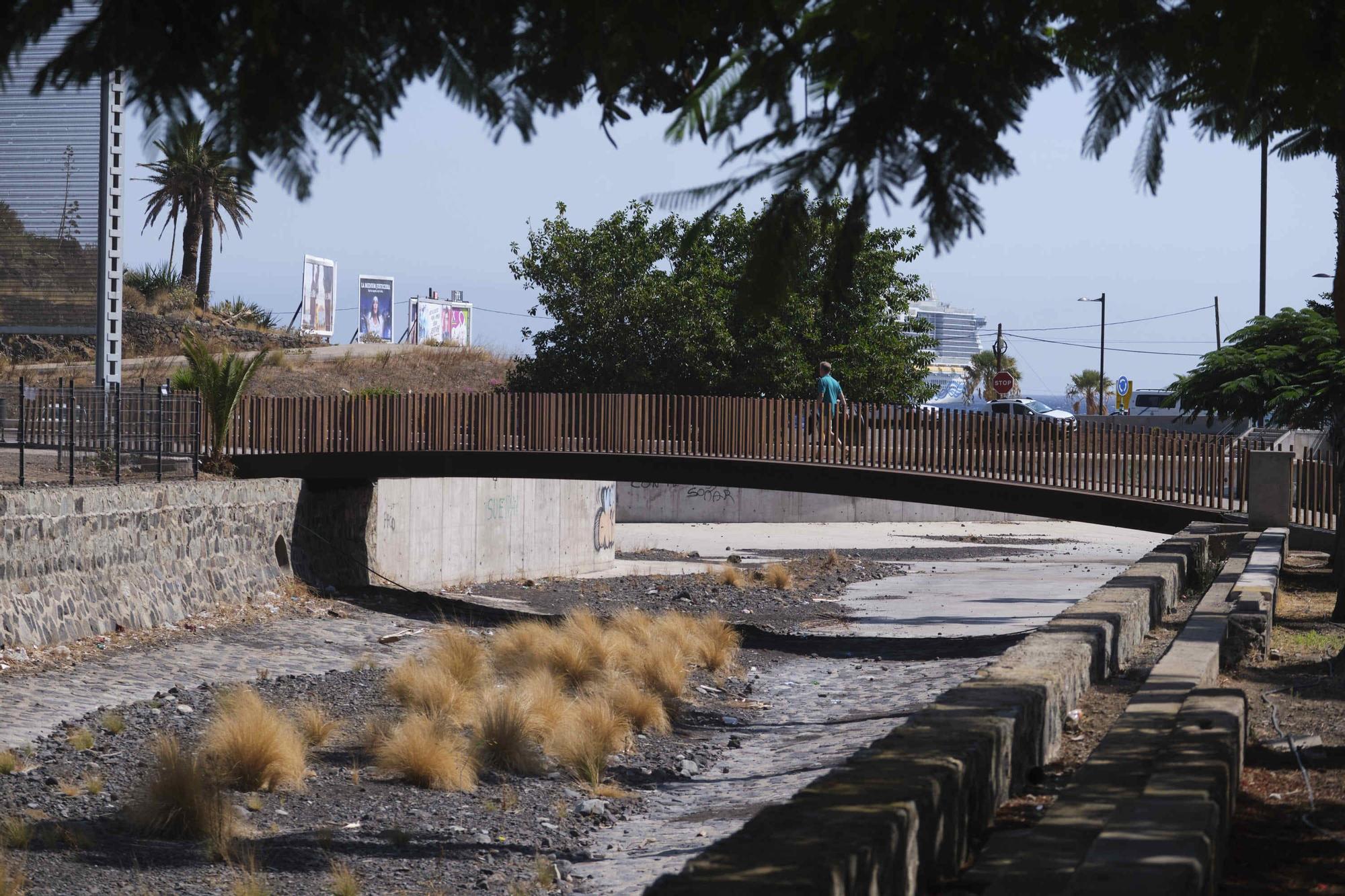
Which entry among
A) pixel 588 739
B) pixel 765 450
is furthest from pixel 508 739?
pixel 765 450

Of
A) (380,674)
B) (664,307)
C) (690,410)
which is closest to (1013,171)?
(380,674)

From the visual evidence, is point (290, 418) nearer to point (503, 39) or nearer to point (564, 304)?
point (564, 304)

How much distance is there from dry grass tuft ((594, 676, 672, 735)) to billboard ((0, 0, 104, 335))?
1378 cm

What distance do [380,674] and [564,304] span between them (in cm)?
2641

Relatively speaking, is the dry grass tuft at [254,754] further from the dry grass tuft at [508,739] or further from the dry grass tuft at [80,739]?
the dry grass tuft at [508,739]

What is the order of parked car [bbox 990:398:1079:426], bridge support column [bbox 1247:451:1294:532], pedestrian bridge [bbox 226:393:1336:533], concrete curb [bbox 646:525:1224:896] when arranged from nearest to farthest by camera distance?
concrete curb [bbox 646:525:1224:896], bridge support column [bbox 1247:451:1294:532], pedestrian bridge [bbox 226:393:1336:533], parked car [bbox 990:398:1079:426]

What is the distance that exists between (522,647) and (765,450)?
6.84 m

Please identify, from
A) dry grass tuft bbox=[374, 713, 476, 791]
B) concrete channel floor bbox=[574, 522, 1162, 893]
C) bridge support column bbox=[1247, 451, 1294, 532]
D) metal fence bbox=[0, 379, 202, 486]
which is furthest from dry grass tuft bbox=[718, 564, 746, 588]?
dry grass tuft bbox=[374, 713, 476, 791]

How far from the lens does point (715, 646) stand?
1931 cm

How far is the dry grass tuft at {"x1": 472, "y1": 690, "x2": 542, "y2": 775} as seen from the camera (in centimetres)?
1269

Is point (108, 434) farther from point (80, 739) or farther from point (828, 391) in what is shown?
point (828, 391)

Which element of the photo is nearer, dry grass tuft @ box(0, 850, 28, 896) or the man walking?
dry grass tuft @ box(0, 850, 28, 896)

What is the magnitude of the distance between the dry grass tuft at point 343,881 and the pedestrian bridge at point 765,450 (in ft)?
48.0

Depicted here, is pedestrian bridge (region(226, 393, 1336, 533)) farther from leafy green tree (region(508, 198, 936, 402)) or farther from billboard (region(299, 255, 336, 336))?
billboard (region(299, 255, 336, 336))
